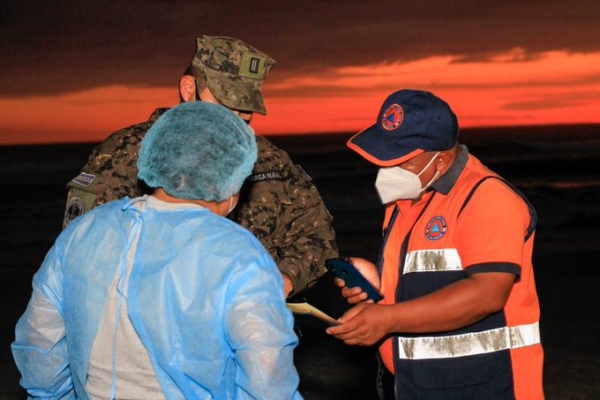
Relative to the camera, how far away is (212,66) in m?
3.69

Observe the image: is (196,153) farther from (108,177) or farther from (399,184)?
(108,177)

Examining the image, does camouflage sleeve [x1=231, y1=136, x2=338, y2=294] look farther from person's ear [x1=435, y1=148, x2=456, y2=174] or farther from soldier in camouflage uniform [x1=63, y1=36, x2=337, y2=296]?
person's ear [x1=435, y1=148, x2=456, y2=174]

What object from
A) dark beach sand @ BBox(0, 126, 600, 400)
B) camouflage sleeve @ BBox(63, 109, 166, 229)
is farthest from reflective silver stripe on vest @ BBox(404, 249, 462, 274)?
dark beach sand @ BBox(0, 126, 600, 400)

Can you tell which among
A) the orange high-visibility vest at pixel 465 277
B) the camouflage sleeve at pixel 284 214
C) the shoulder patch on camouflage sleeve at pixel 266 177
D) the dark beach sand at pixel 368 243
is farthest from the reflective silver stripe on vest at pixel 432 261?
the dark beach sand at pixel 368 243

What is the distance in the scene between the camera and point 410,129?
311cm

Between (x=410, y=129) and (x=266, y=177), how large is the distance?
102cm

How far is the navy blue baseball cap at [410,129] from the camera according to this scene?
122 inches

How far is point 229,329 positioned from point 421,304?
85cm

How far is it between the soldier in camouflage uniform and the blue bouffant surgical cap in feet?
3.60

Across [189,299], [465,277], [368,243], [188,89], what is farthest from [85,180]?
[368,243]

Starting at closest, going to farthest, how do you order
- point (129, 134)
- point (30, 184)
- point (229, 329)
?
point (229, 329) → point (129, 134) → point (30, 184)

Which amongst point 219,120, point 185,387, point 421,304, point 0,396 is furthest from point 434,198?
point 0,396

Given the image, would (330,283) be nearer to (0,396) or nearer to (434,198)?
(0,396)

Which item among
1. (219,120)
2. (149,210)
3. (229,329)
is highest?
(219,120)
